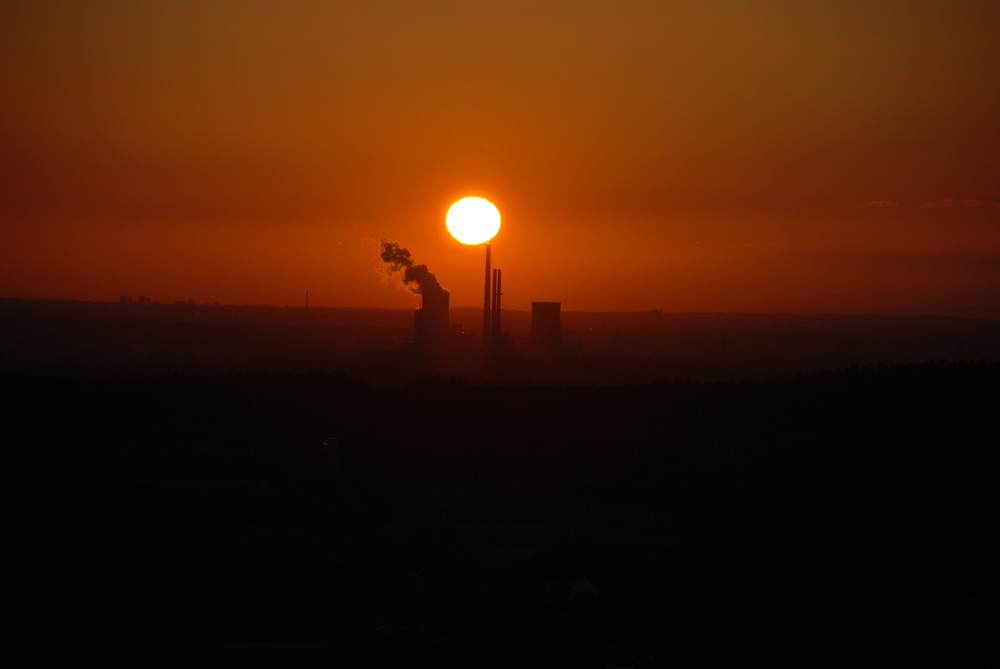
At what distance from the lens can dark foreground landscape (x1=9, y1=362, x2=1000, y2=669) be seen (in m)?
9.44

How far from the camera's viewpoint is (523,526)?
1507 centimetres

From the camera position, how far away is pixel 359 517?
1495 cm

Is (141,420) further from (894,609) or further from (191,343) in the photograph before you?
(191,343)

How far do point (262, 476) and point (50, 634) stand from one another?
9388mm

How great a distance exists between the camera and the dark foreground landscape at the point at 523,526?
31.0ft

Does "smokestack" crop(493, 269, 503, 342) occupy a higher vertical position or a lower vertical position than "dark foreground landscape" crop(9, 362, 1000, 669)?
higher

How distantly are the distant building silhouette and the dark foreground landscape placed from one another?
30.1 meters

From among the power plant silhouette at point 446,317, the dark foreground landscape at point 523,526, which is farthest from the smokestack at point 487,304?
the dark foreground landscape at point 523,526

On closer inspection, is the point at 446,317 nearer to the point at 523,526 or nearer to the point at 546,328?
the point at 546,328

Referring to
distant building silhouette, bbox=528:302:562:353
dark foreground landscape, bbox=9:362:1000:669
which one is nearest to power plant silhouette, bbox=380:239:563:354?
distant building silhouette, bbox=528:302:562:353

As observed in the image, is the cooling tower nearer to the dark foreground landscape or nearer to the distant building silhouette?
the distant building silhouette

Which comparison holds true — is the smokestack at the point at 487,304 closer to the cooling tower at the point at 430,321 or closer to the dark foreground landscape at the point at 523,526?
the cooling tower at the point at 430,321

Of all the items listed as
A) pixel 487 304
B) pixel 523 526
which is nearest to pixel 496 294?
pixel 487 304

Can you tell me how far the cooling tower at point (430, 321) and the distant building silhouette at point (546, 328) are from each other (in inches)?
213
